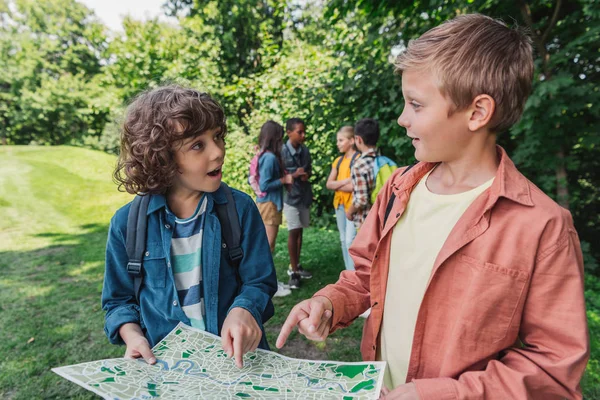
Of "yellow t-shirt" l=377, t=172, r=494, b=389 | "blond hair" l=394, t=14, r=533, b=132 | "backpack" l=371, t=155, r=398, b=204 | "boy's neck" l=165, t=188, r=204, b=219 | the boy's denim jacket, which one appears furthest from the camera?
"backpack" l=371, t=155, r=398, b=204

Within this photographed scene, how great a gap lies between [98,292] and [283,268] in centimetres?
261

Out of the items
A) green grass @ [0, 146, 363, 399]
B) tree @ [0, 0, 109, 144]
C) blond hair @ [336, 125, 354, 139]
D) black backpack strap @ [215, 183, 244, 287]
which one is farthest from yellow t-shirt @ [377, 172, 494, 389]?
tree @ [0, 0, 109, 144]

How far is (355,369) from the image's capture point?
3.29ft

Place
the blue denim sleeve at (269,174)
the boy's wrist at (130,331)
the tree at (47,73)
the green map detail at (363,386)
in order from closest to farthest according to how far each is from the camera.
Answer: the green map detail at (363,386) → the boy's wrist at (130,331) → the blue denim sleeve at (269,174) → the tree at (47,73)

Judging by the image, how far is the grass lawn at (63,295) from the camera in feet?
11.0

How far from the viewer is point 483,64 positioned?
3.50 feet

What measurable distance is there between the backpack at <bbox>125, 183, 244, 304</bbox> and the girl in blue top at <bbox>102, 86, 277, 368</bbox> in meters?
0.02

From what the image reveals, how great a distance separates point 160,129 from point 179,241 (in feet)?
1.50

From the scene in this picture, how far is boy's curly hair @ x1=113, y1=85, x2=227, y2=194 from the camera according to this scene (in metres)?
1.50

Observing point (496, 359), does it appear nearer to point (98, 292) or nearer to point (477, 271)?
point (477, 271)

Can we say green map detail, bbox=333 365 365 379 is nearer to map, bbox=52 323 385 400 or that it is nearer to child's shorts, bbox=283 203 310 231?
map, bbox=52 323 385 400

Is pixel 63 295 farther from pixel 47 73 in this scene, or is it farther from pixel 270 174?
pixel 47 73

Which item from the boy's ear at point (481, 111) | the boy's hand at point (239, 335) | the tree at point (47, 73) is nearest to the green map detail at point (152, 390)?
the boy's hand at point (239, 335)

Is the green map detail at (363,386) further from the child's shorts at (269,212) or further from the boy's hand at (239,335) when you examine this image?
the child's shorts at (269,212)
